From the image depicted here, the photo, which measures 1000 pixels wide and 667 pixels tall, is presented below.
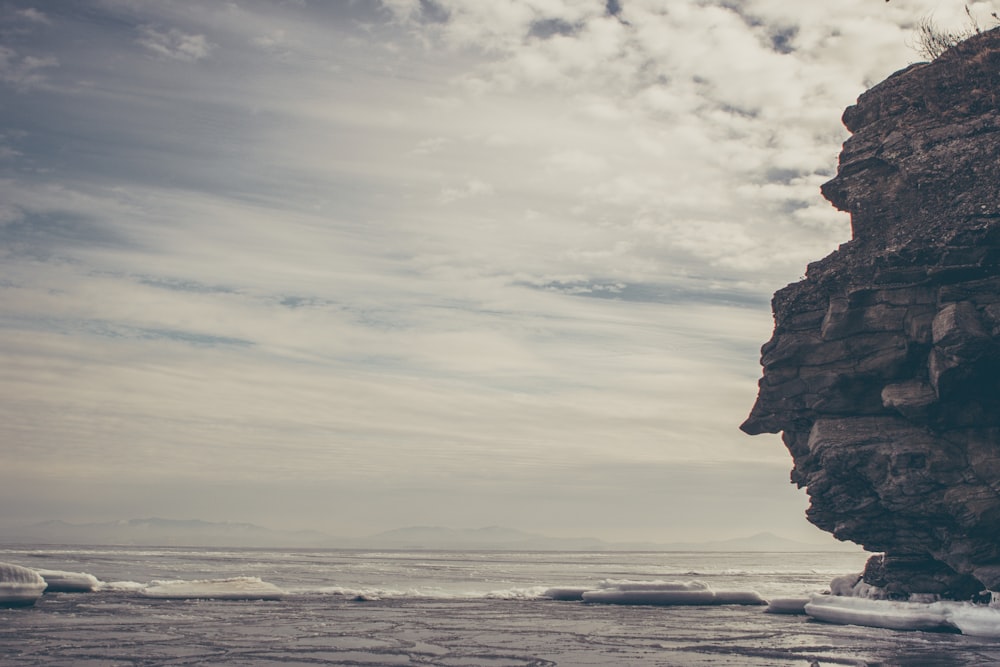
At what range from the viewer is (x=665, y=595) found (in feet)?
172

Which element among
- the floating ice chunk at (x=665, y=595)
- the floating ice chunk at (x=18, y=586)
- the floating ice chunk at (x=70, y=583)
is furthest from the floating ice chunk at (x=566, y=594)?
the floating ice chunk at (x=18, y=586)

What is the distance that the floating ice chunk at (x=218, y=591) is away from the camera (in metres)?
50.8

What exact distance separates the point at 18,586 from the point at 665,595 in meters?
36.1

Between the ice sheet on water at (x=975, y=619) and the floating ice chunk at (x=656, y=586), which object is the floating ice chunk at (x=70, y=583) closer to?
the floating ice chunk at (x=656, y=586)

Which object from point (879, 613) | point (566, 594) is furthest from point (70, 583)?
point (879, 613)

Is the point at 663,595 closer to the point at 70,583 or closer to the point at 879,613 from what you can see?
the point at 879,613

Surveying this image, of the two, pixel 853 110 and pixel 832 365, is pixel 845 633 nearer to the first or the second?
pixel 832 365

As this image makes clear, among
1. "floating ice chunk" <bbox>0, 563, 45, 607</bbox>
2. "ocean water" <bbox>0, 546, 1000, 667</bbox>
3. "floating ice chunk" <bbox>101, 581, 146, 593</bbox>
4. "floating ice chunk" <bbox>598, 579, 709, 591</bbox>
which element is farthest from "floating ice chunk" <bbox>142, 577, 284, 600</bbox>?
"floating ice chunk" <bbox>598, 579, 709, 591</bbox>

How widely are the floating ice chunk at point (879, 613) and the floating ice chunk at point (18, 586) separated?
→ 3776cm

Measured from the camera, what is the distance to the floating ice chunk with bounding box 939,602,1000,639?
3106 cm

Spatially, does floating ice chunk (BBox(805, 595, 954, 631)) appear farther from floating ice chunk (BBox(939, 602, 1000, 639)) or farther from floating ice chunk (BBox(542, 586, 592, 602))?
floating ice chunk (BBox(542, 586, 592, 602))

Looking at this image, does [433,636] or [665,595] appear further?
[665,595]

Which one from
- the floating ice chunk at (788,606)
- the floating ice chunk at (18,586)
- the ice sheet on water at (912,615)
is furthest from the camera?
the floating ice chunk at (788,606)

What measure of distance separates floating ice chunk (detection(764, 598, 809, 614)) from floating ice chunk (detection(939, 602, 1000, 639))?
13467mm
